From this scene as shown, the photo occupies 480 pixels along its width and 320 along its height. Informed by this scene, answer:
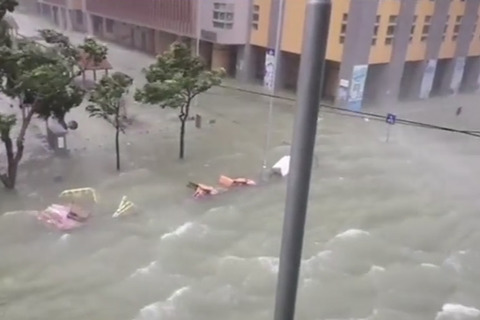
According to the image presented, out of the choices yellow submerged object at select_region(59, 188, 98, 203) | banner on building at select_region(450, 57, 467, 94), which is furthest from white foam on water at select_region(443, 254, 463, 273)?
banner on building at select_region(450, 57, 467, 94)

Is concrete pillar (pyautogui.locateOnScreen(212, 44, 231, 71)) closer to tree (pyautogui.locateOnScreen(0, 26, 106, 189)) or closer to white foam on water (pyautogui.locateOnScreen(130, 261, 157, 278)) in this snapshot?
tree (pyautogui.locateOnScreen(0, 26, 106, 189))

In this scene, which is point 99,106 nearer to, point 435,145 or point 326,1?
point 435,145

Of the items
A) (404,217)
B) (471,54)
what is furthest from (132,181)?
(471,54)

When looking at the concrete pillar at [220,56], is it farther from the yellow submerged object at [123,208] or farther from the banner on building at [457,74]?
the yellow submerged object at [123,208]

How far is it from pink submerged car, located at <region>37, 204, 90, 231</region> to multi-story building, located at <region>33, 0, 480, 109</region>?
9575mm

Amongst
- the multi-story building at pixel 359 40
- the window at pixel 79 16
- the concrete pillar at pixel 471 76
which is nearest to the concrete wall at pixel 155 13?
the multi-story building at pixel 359 40

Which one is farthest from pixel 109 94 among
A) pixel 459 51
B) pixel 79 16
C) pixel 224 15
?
pixel 79 16

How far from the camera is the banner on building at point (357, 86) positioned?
18.9m

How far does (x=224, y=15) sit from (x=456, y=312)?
15.6 metres

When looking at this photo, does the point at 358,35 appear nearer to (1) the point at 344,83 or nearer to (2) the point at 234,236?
(1) the point at 344,83

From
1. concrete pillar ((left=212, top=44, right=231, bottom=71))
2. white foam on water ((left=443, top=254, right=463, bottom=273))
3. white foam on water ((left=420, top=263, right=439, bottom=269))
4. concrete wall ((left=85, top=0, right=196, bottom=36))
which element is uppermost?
concrete wall ((left=85, top=0, right=196, bottom=36))

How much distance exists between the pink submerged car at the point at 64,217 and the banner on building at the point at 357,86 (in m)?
11.5

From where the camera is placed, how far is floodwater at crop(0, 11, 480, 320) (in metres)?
8.18

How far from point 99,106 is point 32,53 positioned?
83.1 inches
